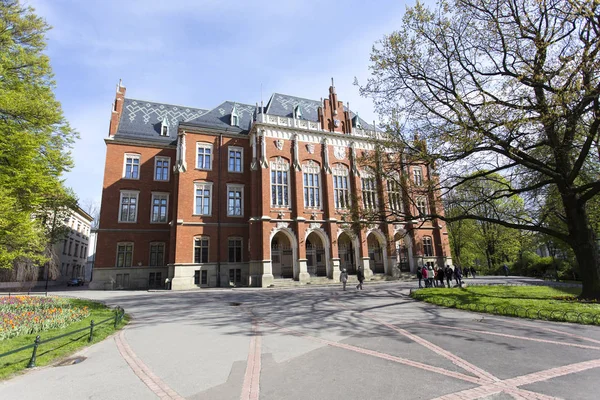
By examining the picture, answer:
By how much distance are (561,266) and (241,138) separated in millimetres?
33698

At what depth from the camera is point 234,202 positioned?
3048cm

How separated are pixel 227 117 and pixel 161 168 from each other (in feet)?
28.2

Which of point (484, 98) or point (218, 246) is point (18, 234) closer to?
point (218, 246)

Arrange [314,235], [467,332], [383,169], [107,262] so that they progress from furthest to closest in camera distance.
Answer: [314,235]
[107,262]
[383,169]
[467,332]

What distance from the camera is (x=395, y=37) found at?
14.8m

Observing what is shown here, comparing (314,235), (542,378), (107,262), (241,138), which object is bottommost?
(542,378)

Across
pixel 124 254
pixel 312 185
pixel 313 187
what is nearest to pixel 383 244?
pixel 313 187

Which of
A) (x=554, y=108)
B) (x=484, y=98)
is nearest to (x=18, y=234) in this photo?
(x=484, y=98)

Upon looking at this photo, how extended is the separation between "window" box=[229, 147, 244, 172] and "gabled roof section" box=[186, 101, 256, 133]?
7.15 feet

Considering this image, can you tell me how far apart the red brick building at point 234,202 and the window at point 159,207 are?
0.32ft

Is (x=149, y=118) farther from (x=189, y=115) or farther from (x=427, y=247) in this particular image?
(x=427, y=247)

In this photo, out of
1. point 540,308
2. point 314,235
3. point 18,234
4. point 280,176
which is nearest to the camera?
point 540,308

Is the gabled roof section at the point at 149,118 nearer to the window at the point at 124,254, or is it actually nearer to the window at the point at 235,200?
the window at the point at 235,200

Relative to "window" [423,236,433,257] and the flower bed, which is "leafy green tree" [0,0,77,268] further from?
"window" [423,236,433,257]
